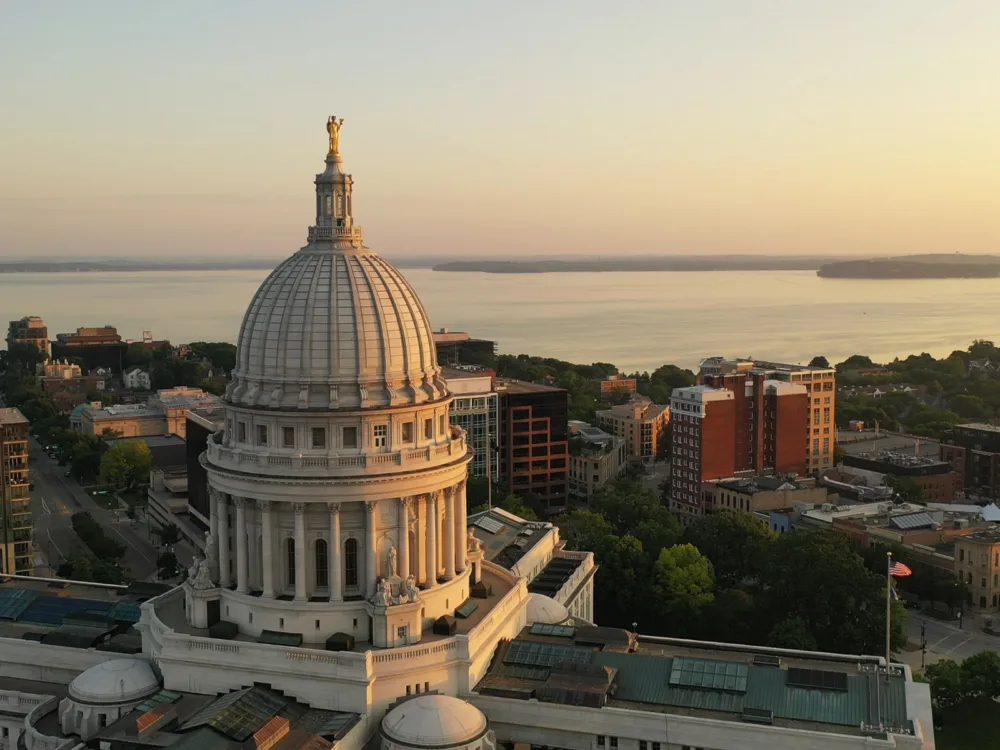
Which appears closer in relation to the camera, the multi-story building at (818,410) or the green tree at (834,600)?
the green tree at (834,600)

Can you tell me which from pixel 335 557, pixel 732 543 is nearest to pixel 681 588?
pixel 732 543

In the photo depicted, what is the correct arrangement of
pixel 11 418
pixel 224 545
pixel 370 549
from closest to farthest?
pixel 370 549 → pixel 224 545 → pixel 11 418

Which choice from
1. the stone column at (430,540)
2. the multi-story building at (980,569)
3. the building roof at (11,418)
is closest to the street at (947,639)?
the multi-story building at (980,569)

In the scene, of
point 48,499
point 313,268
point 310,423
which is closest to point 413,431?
point 310,423

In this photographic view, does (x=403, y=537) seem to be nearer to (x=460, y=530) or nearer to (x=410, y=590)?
(x=410, y=590)

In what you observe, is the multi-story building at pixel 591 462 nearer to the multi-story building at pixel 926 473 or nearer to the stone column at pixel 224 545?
the multi-story building at pixel 926 473
